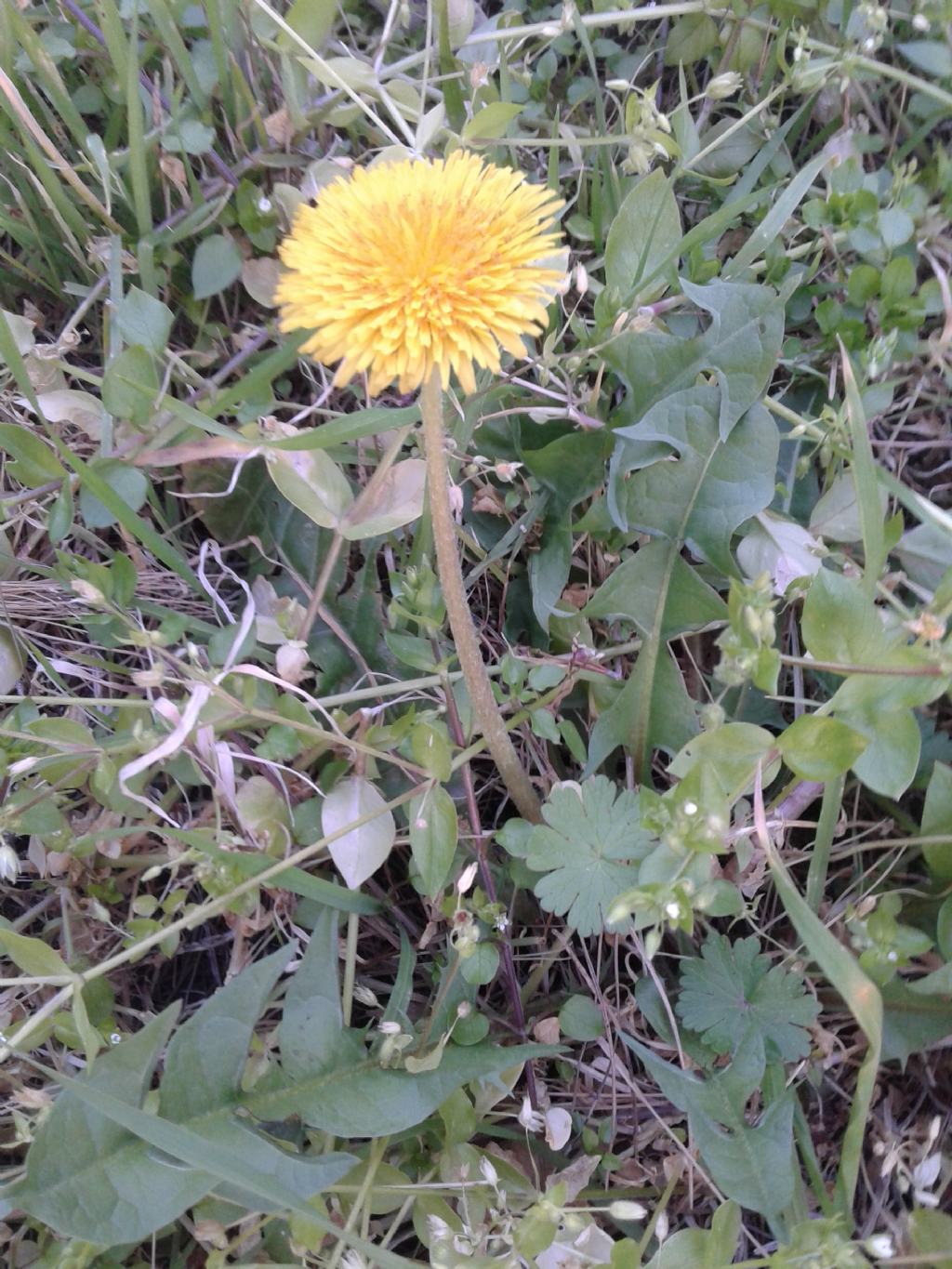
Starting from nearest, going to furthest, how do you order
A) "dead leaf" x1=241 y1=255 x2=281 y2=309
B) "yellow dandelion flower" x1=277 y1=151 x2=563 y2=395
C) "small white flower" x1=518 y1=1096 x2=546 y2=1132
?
1. "yellow dandelion flower" x1=277 y1=151 x2=563 y2=395
2. "small white flower" x1=518 y1=1096 x2=546 y2=1132
3. "dead leaf" x1=241 y1=255 x2=281 y2=309

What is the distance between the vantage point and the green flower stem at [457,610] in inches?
26.0

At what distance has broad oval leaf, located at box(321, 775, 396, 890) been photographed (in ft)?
2.87

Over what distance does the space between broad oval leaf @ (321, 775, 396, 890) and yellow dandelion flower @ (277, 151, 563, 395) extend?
45 cm

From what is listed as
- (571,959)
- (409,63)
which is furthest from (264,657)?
(409,63)

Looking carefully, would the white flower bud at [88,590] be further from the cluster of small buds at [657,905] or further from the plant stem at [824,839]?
the plant stem at [824,839]

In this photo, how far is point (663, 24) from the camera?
124 centimetres

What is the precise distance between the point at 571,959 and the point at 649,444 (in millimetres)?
583

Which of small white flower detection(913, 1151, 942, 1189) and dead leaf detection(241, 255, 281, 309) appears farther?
dead leaf detection(241, 255, 281, 309)

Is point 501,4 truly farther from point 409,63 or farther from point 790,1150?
point 790,1150

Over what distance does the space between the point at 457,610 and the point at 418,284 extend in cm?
27

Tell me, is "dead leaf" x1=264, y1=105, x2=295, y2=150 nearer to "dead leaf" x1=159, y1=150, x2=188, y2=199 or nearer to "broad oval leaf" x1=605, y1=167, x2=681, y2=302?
"dead leaf" x1=159, y1=150, x2=188, y2=199

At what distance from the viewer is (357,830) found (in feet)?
2.90

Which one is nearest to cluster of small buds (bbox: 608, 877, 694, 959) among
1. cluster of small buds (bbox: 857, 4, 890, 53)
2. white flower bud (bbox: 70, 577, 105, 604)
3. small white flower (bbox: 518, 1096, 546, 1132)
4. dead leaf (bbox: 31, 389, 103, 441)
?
small white flower (bbox: 518, 1096, 546, 1132)

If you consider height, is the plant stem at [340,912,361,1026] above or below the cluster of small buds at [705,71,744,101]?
below
